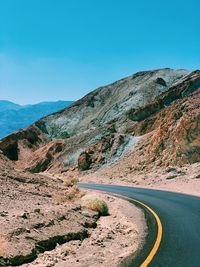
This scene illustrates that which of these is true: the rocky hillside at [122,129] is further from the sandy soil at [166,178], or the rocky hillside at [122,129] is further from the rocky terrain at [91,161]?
the sandy soil at [166,178]

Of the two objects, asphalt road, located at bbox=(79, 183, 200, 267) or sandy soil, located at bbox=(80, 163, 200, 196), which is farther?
sandy soil, located at bbox=(80, 163, 200, 196)

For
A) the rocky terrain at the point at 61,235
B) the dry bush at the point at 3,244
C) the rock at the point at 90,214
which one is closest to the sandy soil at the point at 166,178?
the rock at the point at 90,214

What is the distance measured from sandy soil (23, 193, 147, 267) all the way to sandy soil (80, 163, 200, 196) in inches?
615

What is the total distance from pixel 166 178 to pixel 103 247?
33428 millimetres

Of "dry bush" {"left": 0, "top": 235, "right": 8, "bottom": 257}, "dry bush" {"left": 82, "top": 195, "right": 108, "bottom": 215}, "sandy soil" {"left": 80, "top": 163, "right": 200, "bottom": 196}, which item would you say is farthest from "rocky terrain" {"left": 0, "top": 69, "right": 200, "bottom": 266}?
"dry bush" {"left": 82, "top": 195, "right": 108, "bottom": 215}

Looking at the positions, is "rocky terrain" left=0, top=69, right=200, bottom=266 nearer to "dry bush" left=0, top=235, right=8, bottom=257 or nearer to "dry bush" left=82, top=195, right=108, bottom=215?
"dry bush" left=0, top=235, right=8, bottom=257

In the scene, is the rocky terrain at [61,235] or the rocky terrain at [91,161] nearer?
the rocky terrain at [61,235]

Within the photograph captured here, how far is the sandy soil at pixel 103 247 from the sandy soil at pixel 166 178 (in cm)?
1562

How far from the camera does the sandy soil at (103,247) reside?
10594 millimetres

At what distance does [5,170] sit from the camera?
77.8 feet

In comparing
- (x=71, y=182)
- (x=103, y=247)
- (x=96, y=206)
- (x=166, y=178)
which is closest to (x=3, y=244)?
(x=103, y=247)

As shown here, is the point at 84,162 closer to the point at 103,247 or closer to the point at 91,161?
the point at 91,161

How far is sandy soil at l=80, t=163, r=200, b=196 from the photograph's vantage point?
36.9m

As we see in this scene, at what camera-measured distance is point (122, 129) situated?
86.4 meters
